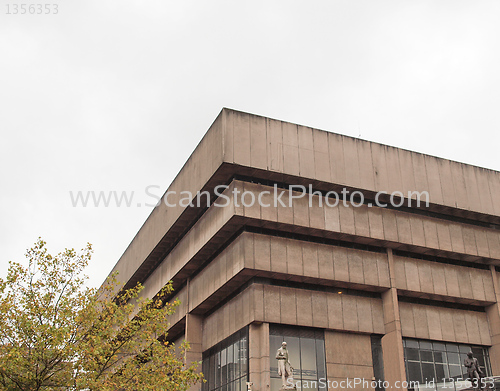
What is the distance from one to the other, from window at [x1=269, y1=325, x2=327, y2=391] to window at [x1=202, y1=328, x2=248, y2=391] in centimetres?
187

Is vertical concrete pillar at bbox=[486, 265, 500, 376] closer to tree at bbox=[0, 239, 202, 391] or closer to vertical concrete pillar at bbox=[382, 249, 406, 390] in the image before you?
vertical concrete pillar at bbox=[382, 249, 406, 390]

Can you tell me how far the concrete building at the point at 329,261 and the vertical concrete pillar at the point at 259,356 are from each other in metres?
0.07

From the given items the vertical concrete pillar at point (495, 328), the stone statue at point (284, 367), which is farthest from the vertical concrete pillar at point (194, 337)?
the vertical concrete pillar at point (495, 328)

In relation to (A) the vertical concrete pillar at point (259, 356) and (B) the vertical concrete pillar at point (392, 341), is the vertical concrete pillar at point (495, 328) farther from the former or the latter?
(A) the vertical concrete pillar at point (259, 356)

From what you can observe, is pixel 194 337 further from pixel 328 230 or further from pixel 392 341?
pixel 392 341

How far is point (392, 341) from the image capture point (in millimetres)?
41500

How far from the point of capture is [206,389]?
44750 millimetres

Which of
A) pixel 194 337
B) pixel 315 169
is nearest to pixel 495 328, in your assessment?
pixel 315 169

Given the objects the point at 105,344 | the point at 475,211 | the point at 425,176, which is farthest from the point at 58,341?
the point at 475,211

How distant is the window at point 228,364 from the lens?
39.6m

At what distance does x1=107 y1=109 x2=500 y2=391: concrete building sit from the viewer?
132ft

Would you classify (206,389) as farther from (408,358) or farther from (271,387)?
(408,358)

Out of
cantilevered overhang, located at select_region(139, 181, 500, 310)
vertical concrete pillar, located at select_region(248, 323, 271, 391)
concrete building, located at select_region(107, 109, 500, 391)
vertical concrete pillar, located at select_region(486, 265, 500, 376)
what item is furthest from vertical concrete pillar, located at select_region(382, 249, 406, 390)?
vertical concrete pillar, located at select_region(248, 323, 271, 391)

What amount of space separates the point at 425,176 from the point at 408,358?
519 inches
